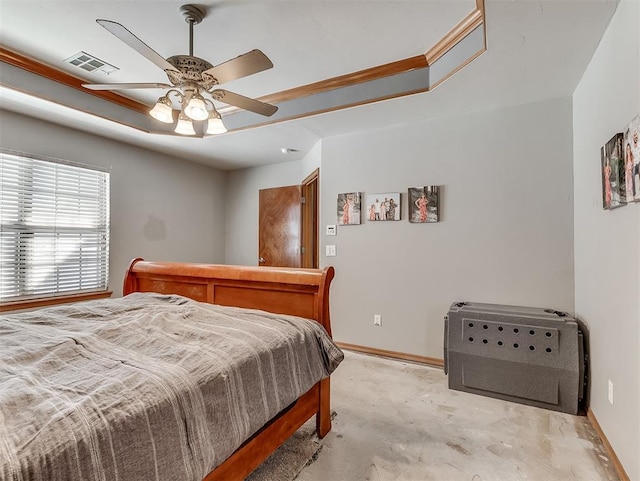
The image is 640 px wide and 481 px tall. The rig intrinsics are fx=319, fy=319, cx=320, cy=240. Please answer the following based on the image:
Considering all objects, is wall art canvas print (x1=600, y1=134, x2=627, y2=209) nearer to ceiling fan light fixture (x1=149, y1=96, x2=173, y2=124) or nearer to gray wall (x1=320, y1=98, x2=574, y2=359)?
gray wall (x1=320, y1=98, x2=574, y2=359)

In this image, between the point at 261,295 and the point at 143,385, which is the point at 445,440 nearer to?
the point at 261,295

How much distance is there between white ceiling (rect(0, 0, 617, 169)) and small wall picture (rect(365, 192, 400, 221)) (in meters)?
0.77

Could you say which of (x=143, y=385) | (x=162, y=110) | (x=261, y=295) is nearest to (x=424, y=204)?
(x=261, y=295)

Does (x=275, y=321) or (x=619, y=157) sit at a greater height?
(x=619, y=157)

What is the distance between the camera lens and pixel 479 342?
2445 millimetres

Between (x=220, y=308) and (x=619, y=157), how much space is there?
2.31m

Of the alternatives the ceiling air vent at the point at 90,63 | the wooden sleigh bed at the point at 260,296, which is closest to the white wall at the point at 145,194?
the ceiling air vent at the point at 90,63

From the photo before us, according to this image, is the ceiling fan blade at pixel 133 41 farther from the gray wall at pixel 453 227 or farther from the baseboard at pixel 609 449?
the baseboard at pixel 609 449

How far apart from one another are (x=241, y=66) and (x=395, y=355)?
2.77 metres

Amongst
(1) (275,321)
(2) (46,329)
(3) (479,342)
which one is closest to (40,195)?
(2) (46,329)

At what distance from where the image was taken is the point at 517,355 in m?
2.32

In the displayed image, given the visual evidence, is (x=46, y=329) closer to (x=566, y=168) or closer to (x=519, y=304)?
(x=519, y=304)

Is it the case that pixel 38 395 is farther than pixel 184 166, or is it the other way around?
pixel 184 166

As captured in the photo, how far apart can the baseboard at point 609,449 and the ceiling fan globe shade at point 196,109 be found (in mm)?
2866
